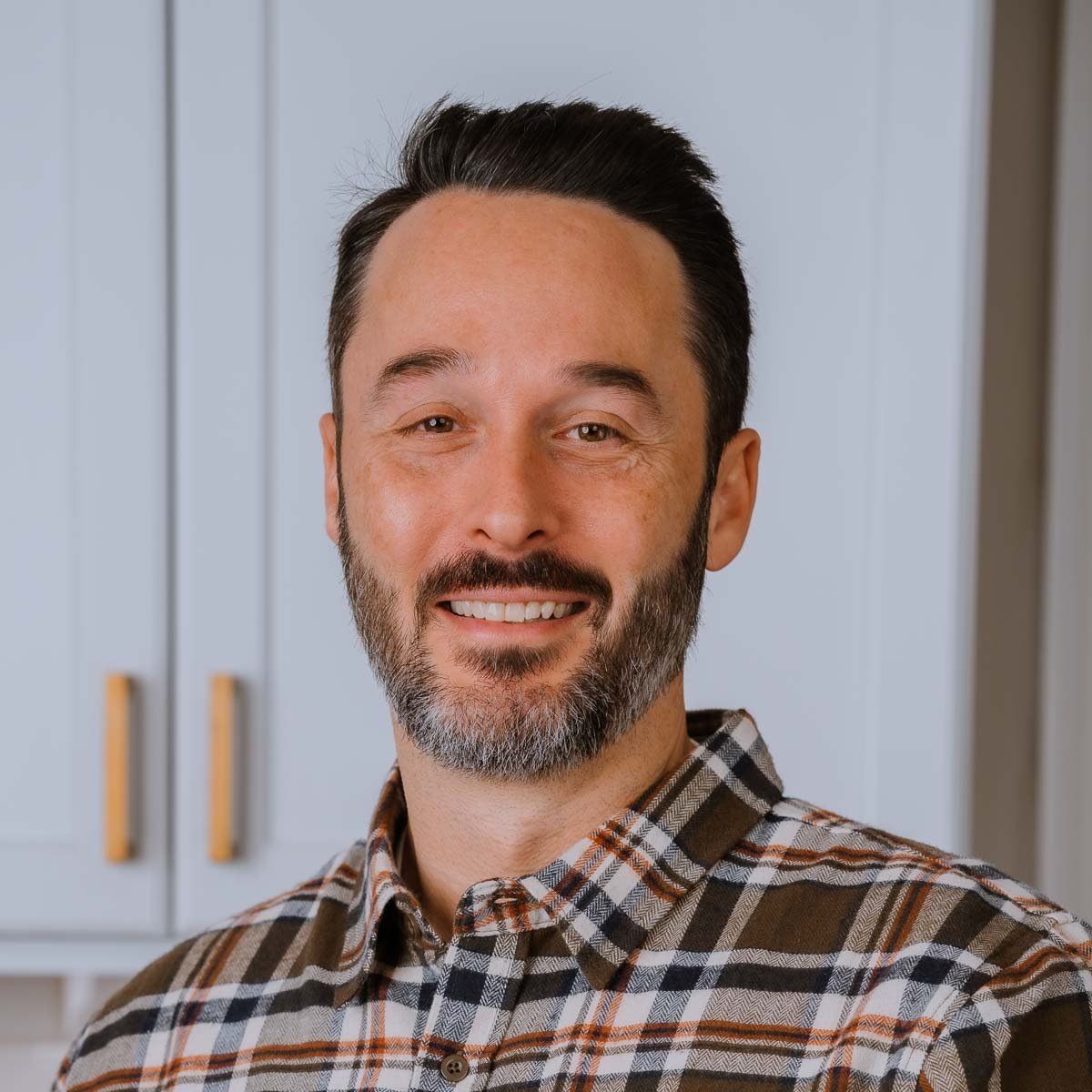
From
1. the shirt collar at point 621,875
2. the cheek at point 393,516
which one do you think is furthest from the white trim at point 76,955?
the cheek at point 393,516

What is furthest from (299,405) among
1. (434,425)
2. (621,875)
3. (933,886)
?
(933,886)

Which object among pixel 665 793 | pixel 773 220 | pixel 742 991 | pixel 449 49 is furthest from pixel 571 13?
pixel 742 991

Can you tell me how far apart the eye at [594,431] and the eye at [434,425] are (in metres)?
0.07

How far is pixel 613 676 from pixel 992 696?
85cm

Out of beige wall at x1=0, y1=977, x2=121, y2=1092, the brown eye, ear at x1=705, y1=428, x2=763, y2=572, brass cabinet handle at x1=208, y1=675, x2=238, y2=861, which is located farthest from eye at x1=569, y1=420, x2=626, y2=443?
beige wall at x1=0, y1=977, x2=121, y2=1092

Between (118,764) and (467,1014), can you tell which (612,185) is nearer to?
(467,1014)

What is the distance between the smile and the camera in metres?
0.79

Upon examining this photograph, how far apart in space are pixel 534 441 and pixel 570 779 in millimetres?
190

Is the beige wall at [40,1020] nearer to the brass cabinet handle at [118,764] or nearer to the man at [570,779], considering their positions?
the brass cabinet handle at [118,764]

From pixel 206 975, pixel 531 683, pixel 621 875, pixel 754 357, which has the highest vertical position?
pixel 754 357

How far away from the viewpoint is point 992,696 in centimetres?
153

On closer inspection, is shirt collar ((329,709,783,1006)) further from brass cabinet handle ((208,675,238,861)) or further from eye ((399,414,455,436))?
brass cabinet handle ((208,675,238,861))

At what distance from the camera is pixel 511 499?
0.77 meters

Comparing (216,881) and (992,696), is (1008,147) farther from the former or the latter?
(216,881)
